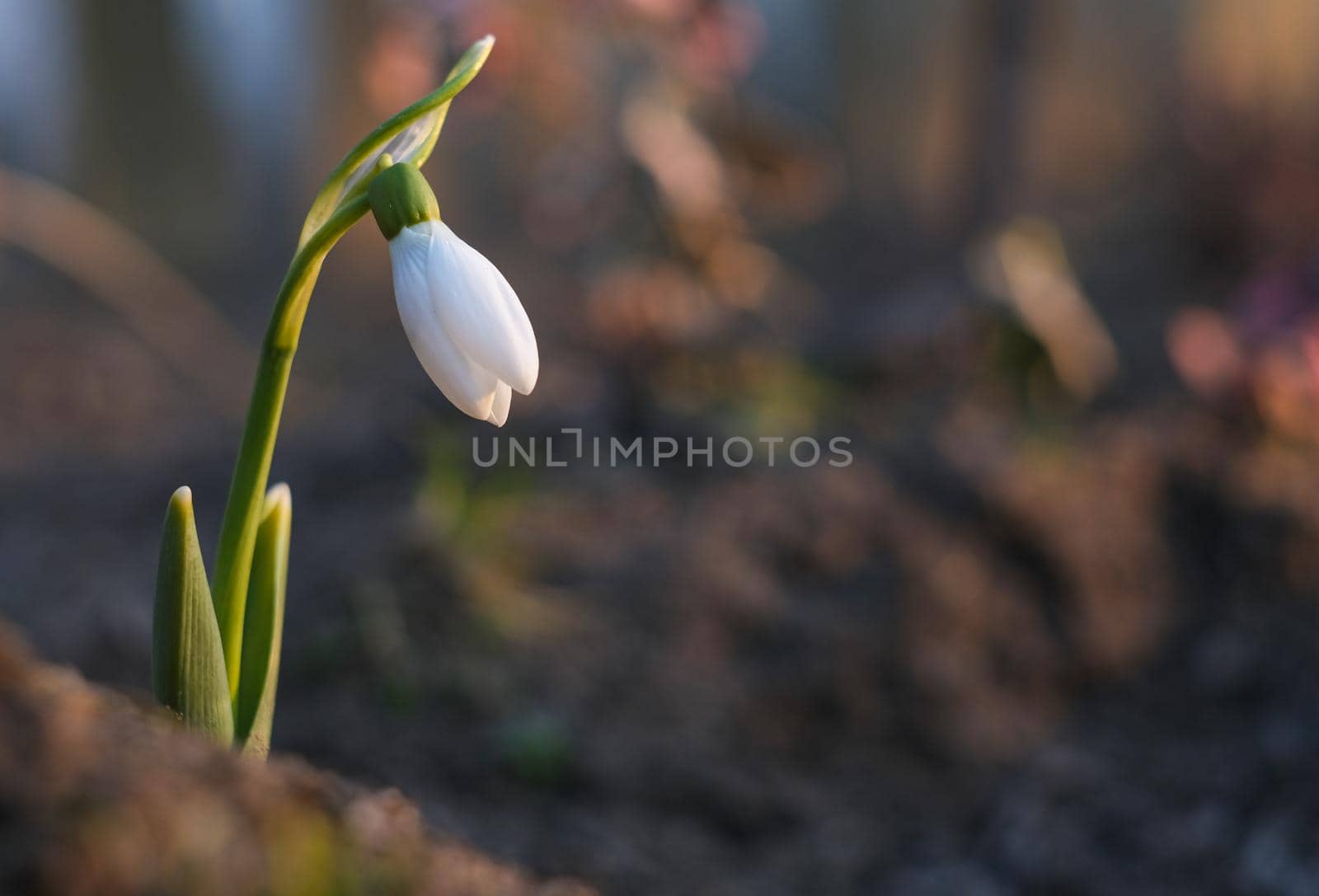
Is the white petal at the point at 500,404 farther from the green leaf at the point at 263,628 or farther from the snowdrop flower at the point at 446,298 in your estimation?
the green leaf at the point at 263,628

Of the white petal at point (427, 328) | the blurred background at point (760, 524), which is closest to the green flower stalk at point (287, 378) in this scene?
the white petal at point (427, 328)

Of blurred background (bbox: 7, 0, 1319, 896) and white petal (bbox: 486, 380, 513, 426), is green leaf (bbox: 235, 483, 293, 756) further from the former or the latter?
blurred background (bbox: 7, 0, 1319, 896)

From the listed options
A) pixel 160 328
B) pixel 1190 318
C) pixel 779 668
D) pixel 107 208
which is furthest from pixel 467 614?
pixel 107 208

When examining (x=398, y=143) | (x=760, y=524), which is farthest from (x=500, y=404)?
(x=760, y=524)

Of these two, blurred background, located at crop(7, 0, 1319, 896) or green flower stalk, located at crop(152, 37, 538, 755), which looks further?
blurred background, located at crop(7, 0, 1319, 896)

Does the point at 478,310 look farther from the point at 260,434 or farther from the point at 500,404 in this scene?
the point at 260,434

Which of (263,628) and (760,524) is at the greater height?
(760,524)

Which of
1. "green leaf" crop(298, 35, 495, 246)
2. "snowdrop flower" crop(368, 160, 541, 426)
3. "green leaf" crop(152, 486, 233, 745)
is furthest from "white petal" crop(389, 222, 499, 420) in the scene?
"green leaf" crop(152, 486, 233, 745)
